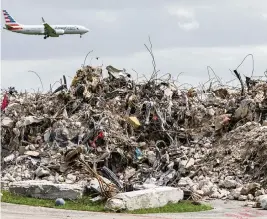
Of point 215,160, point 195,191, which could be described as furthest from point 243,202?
point 215,160

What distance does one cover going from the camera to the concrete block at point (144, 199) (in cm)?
1447

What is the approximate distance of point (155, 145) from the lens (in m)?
21.2

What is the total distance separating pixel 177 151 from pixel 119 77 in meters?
4.33

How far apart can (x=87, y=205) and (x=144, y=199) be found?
1316 millimetres

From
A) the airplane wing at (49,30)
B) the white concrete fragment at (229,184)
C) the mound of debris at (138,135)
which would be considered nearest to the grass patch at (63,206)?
the mound of debris at (138,135)

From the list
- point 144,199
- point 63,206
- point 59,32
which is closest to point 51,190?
point 63,206

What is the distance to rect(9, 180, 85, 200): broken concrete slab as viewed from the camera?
52.4 ft

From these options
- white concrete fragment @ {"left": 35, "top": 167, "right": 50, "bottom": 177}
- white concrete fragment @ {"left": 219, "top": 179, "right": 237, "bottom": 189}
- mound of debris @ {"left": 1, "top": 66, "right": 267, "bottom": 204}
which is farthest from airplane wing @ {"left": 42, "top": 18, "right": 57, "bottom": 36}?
white concrete fragment @ {"left": 219, "top": 179, "right": 237, "bottom": 189}

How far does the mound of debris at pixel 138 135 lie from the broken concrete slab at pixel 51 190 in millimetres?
1068

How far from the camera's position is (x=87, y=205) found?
1530 cm

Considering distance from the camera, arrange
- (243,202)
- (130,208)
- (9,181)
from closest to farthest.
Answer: (130,208)
(243,202)
(9,181)

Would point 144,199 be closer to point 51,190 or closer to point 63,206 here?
point 63,206

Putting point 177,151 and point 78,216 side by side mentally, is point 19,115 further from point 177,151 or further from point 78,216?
point 78,216

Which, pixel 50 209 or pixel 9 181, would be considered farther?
pixel 9 181
